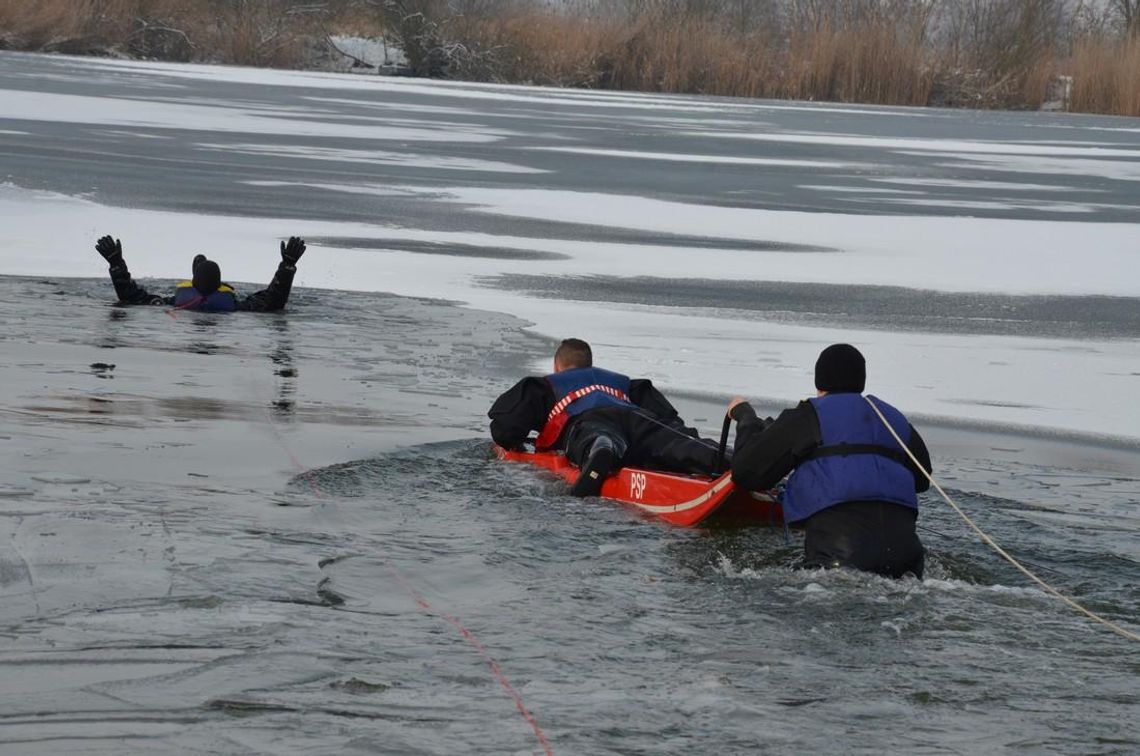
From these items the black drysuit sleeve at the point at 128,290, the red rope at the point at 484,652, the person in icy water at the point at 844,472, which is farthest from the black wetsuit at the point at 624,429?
the black drysuit sleeve at the point at 128,290

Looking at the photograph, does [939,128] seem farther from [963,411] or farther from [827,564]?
[827,564]

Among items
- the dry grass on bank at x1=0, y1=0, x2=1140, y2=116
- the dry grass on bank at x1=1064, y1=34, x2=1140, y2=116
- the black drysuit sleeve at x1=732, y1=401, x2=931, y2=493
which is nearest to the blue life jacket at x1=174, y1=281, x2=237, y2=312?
the black drysuit sleeve at x1=732, y1=401, x2=931, y2=493

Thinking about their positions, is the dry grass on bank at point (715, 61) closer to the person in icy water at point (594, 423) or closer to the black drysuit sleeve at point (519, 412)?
the person in icy water at point (594, 423)

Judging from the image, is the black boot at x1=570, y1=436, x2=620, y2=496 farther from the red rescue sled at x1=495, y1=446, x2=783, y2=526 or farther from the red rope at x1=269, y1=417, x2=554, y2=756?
the red rope at x1=269, y1=417, x2=554, y2=756

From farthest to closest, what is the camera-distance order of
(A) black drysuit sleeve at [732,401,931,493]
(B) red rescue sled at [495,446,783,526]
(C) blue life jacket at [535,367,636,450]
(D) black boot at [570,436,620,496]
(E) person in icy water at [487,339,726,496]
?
(C) blue life jacket at [535,367,636,450]
(E) person in icy water at [487,339,726,496]
(D) black boot at [570,436,620,496]
(B) red rescue sled at [495,446,783,526]
(A) black drysuit sleeve at [732,401,931,493]

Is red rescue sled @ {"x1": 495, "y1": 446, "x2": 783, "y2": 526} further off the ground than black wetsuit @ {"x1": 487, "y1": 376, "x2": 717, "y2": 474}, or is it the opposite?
black wetsuit @ {"x1": 487, "y1": 376, "x2": 717, "y2": 474}

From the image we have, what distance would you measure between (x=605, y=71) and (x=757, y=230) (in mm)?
22745

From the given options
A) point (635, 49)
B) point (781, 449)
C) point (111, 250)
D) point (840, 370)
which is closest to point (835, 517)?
point (781, 449)

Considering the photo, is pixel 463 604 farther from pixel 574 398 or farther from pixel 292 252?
pixel 292 252

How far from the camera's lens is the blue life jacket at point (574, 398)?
7.96 meters

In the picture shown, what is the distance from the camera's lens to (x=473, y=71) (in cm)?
4316

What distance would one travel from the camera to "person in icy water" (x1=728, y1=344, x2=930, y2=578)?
597 centimetres

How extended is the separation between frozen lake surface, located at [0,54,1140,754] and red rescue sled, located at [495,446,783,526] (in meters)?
0.13

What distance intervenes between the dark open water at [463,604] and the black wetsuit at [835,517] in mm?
87
